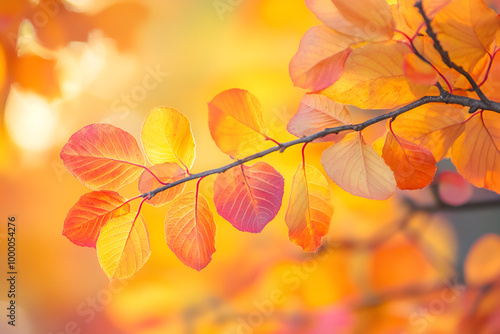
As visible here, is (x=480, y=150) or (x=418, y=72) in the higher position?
(x=418, y=72)

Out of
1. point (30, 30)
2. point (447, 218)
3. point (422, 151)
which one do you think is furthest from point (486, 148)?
point (30, 30)

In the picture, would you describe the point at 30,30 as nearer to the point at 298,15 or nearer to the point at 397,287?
the point at 298,15

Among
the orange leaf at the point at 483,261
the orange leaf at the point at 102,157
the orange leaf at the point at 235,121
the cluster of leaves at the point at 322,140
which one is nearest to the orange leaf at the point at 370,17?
the cluster of leaves at the point at 322,140

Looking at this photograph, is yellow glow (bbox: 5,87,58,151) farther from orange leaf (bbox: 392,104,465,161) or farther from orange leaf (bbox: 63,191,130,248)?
orange leaf (bbox: 392,104,465,161)

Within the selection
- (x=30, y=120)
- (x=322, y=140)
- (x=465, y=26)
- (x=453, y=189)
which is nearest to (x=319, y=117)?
(x=322, y=140)

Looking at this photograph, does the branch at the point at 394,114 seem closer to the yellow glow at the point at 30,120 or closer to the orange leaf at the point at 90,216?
the orange leaf at the point at 90,216

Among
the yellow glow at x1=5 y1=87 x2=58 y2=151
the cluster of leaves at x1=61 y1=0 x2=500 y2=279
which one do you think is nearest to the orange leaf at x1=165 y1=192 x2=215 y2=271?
the cluster of leaves at x1=61 y1=0 x2=500 y2=279

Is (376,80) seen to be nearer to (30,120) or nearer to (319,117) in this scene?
(319,117)
